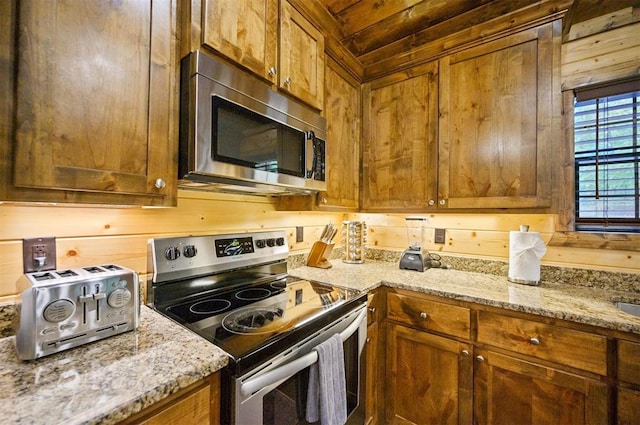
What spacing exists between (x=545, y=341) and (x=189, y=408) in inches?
54.0

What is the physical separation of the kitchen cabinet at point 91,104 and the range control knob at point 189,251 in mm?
374

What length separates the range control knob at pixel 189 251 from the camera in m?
1.25

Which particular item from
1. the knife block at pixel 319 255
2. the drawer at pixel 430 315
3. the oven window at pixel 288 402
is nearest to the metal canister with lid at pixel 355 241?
the knife block at pixel 319 255

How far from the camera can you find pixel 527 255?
1517mm

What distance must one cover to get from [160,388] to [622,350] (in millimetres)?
1543

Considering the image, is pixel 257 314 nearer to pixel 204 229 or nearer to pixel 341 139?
pixel 204 229

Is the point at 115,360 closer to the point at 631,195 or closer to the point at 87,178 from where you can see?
the point at 87,178

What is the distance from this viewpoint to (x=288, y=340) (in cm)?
91

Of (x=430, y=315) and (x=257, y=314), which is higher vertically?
(x=257, y=314)

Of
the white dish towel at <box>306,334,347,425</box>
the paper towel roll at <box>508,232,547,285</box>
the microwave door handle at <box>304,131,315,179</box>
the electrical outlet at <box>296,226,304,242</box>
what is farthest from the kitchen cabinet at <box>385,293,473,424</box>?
the microwave door handle at <box>304,131,315,179</box>

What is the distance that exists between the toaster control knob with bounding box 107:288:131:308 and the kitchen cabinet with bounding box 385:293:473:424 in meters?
1.26

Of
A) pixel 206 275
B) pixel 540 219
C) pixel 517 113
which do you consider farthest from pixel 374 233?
pixel 206 275

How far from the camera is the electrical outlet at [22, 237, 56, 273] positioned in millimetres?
909

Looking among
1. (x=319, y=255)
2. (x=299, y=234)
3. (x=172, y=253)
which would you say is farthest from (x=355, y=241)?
(x=172, y=253)
